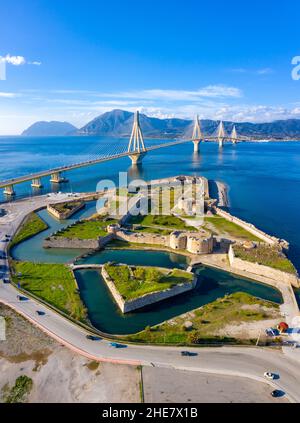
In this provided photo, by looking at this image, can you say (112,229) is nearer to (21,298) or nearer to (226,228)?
(226,228)

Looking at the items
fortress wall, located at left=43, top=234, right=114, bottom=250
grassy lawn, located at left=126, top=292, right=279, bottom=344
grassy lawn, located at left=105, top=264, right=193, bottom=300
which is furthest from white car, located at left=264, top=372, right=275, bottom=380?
fortress wall, located at left=43, top=234, right=114, bottom=250

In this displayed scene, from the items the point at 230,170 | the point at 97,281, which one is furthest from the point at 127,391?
the point at 230,170

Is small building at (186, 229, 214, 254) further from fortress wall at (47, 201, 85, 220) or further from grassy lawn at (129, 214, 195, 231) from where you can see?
fortress wall at (47, 201, 85, 220)

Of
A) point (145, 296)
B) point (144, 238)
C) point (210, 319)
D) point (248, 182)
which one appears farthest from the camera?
point (248, 182)

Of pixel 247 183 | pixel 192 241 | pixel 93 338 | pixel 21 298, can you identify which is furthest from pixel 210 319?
pixel 247 183

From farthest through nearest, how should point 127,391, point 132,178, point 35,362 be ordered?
point 132,178
point 35,362
point 127,391

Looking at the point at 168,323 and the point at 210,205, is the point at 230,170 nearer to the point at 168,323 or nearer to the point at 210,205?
the point at 210,205

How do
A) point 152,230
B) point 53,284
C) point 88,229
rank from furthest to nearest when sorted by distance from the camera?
point 88,229 < point 152,230 < point 53,284

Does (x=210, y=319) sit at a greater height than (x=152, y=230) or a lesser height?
lesser
